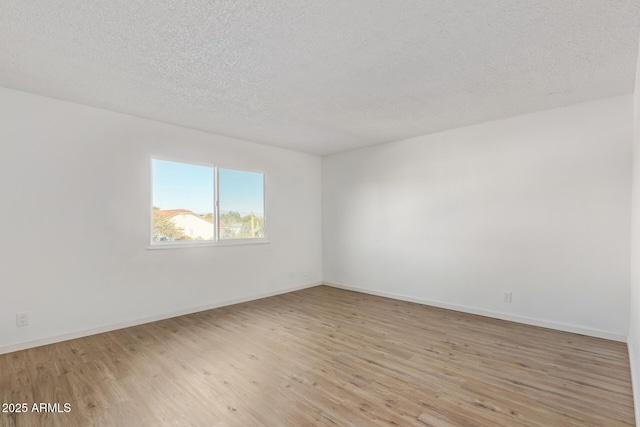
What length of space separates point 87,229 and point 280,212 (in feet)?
9.24

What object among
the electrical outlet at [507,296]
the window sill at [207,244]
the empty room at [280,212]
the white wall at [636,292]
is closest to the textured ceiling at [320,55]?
the empty room at [280,212]

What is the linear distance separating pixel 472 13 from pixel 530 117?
242 cm

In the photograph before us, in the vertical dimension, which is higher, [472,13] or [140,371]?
[472,13]

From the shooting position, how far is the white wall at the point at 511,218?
3.21 metres

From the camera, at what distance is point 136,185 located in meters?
3.77

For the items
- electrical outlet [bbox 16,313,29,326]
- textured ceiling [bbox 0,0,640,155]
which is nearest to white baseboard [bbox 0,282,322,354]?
electrical outlet [bbox 16,313,29,326]

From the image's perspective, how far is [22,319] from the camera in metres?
3.00

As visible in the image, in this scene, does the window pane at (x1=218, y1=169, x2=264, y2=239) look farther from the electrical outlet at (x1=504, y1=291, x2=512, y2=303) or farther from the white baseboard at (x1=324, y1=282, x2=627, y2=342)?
the electrical outlet at (x1=504, y1=291, x2=512, y2=303)

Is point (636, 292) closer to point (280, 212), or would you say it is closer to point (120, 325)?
point (280, 212)

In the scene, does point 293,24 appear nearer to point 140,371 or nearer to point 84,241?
point 140,371

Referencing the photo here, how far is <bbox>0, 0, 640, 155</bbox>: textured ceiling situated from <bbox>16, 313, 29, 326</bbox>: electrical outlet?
225 centimetres

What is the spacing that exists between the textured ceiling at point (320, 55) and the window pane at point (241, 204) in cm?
127

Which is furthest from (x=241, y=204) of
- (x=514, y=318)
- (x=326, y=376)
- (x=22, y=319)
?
(x=514, y=318)

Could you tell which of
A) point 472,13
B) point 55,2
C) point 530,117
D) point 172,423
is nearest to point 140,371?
point 172,423
